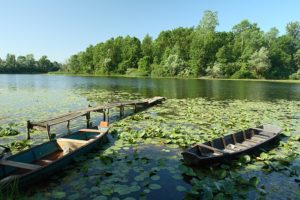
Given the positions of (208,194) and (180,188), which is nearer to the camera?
(208,194)

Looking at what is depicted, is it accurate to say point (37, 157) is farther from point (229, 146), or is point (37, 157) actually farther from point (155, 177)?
point (229, 146)

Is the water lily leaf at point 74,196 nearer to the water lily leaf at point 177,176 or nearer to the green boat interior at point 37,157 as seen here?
the green boat interior at point 37,157

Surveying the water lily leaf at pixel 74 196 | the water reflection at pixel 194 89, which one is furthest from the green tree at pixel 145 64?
the water lily leaf at pixel 74 196

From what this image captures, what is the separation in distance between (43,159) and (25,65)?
424 ft

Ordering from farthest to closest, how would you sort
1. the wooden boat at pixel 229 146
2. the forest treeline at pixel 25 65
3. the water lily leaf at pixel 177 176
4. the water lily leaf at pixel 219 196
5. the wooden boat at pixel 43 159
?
the forest treeline at pixel 25 65 → the wooden boat at pixel 229 146 → the water lily leaf at pixel 177 176 → the wooden boat at pixel 43 159 → the water lily leaf at pixel 219 196

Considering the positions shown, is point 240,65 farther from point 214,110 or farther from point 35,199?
point 35,199

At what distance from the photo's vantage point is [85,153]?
29.7ft

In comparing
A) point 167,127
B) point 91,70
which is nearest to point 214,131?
point 167,127

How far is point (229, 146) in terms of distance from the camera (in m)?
9.97

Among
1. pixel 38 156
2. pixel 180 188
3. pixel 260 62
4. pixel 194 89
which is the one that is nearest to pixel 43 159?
pixel 38 156

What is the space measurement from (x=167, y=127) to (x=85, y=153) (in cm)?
561

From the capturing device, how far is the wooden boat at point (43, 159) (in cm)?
641

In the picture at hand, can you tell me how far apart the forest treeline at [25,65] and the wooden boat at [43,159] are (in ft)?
406

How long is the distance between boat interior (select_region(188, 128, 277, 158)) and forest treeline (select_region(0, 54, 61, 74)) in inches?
4973
